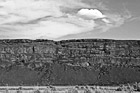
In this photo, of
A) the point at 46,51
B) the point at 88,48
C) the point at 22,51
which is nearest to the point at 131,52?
the point at 88,48

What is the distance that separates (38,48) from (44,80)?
1257cm

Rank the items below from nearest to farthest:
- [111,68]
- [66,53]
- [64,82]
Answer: [64,82]
[111,68]
[66,53]

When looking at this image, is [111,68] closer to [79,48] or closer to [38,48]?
[79,48]

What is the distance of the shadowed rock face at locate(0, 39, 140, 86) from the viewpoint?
7094 centimetres

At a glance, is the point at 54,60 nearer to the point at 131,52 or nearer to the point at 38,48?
the point at 38,48

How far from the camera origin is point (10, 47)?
80.3 m

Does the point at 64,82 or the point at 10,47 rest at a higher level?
the point at 10,47

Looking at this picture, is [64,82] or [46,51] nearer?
[64,82]

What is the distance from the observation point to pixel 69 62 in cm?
7644

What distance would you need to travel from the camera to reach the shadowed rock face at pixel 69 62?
233ft

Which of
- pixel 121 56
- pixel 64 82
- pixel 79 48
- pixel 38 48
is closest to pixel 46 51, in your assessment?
pixel 38 48

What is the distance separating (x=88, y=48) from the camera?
80062 mm

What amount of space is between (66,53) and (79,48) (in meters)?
3.46

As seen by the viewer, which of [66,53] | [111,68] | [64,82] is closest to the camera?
[64,82]
